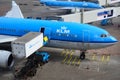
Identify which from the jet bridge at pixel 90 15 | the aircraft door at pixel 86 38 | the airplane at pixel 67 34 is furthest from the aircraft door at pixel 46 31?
the jet bridge at pixel 90 15

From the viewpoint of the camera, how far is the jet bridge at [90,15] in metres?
42.6

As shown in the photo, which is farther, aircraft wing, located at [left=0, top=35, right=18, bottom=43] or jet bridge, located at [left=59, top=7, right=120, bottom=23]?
jet bridge, located at [left=59, top=7, right=120, bottom=23]

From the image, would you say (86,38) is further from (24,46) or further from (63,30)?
(24,46)

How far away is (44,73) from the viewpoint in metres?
30.0

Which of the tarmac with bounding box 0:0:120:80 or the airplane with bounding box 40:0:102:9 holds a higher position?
the airplane with bounding box 40:0:102:9

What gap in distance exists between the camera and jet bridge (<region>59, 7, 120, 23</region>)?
4259cm

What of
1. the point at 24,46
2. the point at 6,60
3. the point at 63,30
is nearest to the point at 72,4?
the point at 63,30

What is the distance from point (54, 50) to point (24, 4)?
43.6 meters

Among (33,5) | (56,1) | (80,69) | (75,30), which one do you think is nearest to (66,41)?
(75,30)

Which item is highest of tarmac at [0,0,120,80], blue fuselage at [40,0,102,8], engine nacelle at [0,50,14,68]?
blue fuselage at [40,0,102,8]

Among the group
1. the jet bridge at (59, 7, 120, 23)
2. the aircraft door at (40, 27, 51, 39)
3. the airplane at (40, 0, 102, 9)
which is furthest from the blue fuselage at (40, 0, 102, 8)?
the aircraft door at (40, 27, 51, 39)

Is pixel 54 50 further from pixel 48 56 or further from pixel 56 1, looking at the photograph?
pixel 56 1

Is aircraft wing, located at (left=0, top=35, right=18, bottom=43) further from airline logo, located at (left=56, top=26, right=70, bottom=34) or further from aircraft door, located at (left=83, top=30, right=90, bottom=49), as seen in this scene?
aircraft door, located at (left=83, top=30, right=90, bottom=49)

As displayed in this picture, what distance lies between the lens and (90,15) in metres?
45.6
